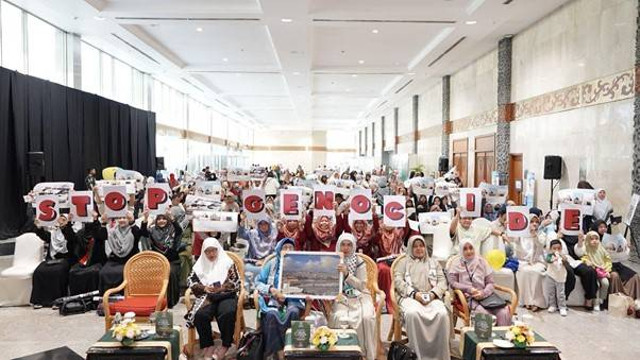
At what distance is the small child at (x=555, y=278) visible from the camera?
246 inches

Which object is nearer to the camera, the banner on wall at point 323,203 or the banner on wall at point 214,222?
the banner on wall at point 214,222

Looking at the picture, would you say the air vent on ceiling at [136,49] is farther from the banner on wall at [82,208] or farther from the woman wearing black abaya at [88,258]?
the woman wearing black abaya at [88,258]

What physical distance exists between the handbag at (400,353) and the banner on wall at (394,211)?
207 centimetres

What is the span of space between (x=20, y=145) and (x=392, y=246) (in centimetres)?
789

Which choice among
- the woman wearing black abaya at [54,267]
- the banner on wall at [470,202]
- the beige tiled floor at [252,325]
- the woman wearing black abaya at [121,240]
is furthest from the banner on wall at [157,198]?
the banner on wall at [470,202]

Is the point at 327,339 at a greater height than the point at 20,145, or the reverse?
the point at 20,145

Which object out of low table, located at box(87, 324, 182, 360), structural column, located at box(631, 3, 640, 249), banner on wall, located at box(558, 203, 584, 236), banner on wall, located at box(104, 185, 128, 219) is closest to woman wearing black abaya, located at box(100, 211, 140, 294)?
banner on wall, located at box(104, 185, 128, 219)

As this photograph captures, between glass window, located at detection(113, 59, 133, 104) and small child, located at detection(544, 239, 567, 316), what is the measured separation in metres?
13.5

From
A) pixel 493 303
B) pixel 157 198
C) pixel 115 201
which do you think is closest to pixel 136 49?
pixel 157 198

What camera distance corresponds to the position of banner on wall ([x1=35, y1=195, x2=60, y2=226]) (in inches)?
249

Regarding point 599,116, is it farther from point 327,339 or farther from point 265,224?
point 327,339

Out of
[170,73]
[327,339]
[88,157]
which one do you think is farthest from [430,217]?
[170,73]

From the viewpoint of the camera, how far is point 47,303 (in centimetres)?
629

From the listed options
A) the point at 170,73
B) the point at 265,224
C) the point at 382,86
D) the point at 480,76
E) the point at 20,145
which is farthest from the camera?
the point at 382,86
